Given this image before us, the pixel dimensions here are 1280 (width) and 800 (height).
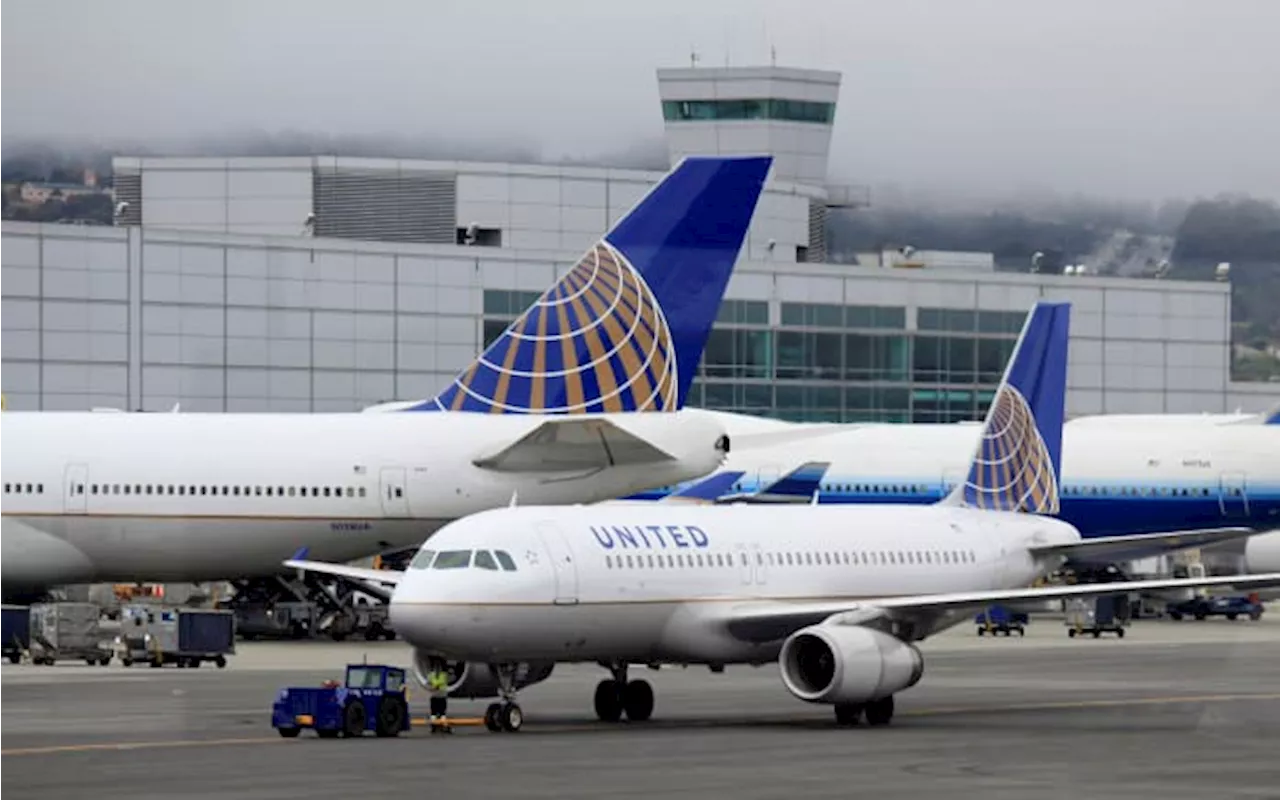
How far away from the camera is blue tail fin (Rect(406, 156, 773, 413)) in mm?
67938

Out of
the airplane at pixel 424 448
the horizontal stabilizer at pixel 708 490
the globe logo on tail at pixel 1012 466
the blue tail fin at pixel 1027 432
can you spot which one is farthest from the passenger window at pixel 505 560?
the horizontal stabilizer at pixel 708 490

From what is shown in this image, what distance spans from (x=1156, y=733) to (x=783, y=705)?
9.50 meters

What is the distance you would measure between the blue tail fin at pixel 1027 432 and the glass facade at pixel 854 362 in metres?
55.8

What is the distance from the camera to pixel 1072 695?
178 feet

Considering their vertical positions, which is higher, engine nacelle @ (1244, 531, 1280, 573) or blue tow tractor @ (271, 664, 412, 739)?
engine nacelle @ (1244, 531, 1280, 573)

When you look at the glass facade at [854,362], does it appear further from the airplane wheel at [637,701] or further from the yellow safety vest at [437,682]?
the yellow safety vest at [437,682]

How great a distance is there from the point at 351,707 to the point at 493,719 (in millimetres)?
2667

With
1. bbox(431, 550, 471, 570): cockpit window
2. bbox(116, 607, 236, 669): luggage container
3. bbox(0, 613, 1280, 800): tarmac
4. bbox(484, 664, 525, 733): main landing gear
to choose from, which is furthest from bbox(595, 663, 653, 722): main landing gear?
bbox(116, 607, 236, 669): luggage container

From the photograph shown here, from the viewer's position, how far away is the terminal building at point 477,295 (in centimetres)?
9875

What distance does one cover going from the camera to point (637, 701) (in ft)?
152

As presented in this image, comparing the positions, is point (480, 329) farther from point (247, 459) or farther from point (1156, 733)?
point (1156, 733)

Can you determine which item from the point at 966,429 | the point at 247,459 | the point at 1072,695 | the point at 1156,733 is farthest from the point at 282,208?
the point at 1156,733

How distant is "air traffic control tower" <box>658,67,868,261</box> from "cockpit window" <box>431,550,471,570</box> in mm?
98218

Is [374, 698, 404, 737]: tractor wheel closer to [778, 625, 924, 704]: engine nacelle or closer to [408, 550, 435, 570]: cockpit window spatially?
[408, 550, 435, 570]: cockpit window
